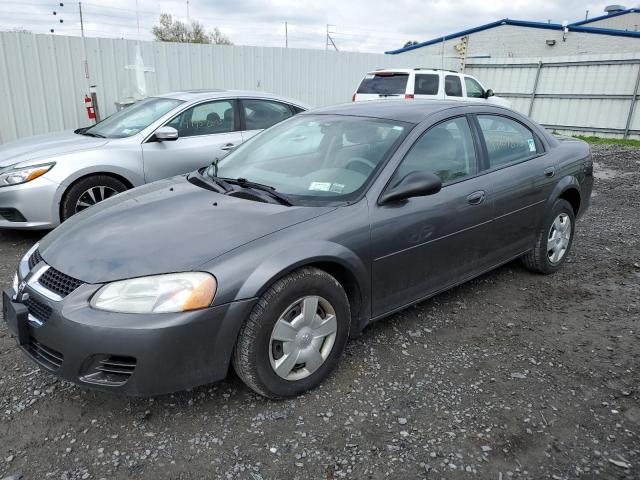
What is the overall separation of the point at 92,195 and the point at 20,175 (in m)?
0.68

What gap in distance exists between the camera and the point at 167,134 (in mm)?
5531

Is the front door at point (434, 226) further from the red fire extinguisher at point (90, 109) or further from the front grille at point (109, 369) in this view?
the red fire extinguisher at point (90, 109)

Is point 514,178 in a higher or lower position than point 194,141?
higher

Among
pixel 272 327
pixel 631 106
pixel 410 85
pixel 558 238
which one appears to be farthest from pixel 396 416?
pixel 631 106

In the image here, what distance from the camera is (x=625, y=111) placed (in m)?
14.7

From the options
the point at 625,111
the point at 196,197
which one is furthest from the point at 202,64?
the point at 625,111

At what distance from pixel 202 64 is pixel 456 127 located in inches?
357

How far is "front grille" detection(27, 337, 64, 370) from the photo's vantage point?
243 cm

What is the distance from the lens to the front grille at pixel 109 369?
2.35 m

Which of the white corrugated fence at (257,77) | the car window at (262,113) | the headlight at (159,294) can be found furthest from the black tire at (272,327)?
the white corrugated fence at (257,77)

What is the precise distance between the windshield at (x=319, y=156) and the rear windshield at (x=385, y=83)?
8836 millimetres

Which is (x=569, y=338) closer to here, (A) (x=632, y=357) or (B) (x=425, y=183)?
(A) (x=632, y=357)

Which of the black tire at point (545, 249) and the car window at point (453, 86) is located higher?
the car window at point (453, 86)

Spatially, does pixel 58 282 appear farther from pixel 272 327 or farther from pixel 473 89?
pixel 473 89
